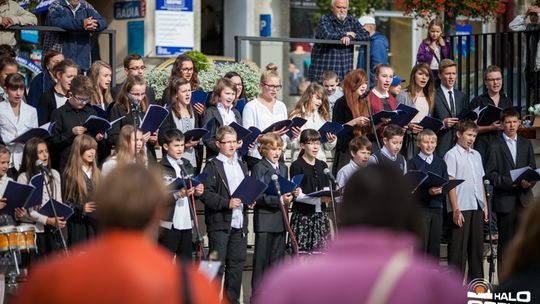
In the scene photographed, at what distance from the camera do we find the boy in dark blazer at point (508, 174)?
1088 cm

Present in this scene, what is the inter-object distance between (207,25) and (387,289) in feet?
Result: 54.9

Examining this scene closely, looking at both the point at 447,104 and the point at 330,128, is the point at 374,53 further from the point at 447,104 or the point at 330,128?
the point at 330,128

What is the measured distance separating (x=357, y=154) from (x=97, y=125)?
2.43 meters

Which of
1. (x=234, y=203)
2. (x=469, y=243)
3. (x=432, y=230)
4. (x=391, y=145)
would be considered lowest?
(x=469, y=243)

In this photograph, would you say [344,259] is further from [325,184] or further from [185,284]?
[325,184]

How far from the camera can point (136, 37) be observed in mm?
17125

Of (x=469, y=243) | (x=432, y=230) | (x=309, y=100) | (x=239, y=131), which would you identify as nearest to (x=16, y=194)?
(x=239, y=131)

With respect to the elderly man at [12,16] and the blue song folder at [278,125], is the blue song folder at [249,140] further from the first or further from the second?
the elderly man at [12,16]

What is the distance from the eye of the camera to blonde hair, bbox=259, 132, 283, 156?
973cm

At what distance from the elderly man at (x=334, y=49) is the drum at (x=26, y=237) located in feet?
16.1

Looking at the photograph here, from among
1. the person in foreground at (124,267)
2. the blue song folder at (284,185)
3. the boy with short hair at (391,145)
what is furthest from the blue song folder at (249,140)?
the person in foreground at (124,267)

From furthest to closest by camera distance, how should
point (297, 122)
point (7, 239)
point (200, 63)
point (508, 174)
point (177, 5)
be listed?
point (177, 5) < point (200, 63) < point (508, 174) < point (297, 122) < point (7, 239)

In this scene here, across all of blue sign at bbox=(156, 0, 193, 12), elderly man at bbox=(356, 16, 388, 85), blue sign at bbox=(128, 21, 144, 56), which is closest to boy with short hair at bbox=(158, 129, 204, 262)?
elderly man at bbox=(356, 16, 388, 85)

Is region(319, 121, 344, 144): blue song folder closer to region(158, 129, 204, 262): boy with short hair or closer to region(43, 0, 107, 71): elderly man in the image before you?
region(158, 129, 204, 262): boy with short hair
